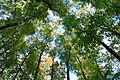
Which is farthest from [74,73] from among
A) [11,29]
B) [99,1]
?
[99,1]

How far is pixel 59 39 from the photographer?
106ft

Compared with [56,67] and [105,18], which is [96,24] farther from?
[56,67]

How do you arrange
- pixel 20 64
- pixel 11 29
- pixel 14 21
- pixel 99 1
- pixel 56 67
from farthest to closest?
pixel 56 67 < pixel 20 64 < pixel 11 29 < pixel 14 21 < pixel 99 1

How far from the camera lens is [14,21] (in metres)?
15.7

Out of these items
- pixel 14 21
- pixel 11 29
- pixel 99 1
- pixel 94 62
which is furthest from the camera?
pixel 94 62

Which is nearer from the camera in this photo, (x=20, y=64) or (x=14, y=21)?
(x=14, y=21)

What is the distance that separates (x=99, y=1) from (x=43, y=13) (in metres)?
3.76

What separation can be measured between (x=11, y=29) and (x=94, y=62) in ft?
35.7

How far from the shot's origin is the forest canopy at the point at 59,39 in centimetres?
1441

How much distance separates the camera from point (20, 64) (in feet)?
107

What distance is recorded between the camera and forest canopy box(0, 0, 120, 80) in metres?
14.4

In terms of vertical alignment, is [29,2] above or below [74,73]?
above

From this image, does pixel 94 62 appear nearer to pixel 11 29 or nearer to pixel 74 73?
pixel 74 73

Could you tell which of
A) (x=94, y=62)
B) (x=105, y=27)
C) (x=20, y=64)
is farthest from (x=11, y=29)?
(x=105, y=27)
